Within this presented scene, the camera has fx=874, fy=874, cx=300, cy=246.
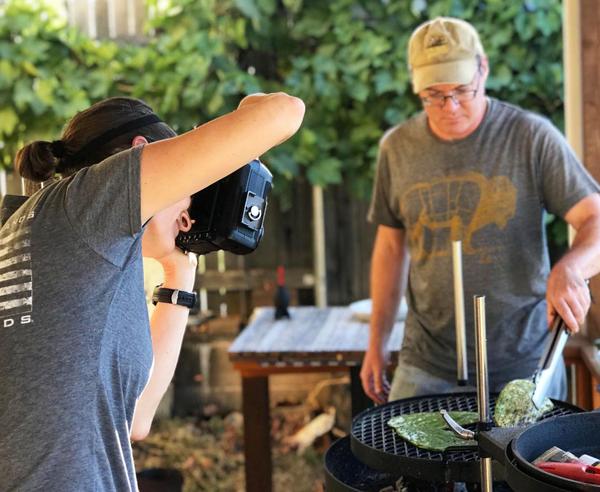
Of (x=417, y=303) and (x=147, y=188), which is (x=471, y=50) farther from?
(x=147, y=188)

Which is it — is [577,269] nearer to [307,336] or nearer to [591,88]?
[591,88]

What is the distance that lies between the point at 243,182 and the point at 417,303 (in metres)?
1.22

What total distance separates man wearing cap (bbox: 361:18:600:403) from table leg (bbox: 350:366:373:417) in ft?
2.68

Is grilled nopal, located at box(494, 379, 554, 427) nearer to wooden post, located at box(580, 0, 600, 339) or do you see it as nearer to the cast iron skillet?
the cast iron skillet

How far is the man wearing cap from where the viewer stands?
253 centimetres

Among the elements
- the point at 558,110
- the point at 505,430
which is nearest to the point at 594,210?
the point at 505,430

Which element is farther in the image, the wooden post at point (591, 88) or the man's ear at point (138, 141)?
the wooden post at point (591, 88)

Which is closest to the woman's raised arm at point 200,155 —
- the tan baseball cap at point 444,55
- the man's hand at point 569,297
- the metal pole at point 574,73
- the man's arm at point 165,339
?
the man's arm at point 165,339

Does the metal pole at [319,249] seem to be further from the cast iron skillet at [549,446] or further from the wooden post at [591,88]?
the cast iron skillet at [549,446]

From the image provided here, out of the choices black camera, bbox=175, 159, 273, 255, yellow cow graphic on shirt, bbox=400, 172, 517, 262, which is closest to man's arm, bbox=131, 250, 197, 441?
black camera, bbox=175, 159, 273, 255

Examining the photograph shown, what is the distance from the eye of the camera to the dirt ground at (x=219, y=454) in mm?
4719

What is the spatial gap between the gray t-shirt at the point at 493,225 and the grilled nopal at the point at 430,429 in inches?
24.0

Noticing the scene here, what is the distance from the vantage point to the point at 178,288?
1.84 metres

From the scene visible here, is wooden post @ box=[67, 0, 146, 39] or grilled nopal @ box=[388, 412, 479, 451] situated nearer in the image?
grilled nopal @ box=[388, 412, 479, 451]
